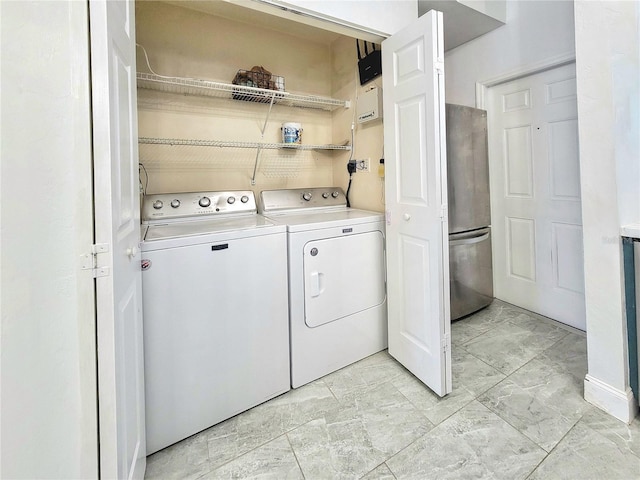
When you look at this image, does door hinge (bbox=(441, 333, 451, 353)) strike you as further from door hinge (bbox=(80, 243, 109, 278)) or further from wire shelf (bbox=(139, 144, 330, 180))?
wire shelf (bbox=(139, 144, 330, 180))

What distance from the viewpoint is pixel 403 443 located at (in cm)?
132

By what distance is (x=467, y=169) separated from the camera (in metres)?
2.38

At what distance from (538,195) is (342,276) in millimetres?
1842

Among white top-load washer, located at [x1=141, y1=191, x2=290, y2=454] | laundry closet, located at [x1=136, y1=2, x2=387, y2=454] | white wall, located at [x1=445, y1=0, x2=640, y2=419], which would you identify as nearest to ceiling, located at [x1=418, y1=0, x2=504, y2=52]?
laundry closet, located at [x1=136, y1=2, x2=387, y2=454]

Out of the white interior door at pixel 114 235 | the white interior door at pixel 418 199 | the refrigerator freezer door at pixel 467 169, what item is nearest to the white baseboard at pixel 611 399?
the white interior door at pixel 418 199

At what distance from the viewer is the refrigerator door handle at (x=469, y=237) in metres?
2.35

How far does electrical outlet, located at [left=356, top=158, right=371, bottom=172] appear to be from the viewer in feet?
7.29

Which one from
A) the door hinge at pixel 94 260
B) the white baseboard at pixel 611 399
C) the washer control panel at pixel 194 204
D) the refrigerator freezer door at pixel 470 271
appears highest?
the washer control panel at pixel 194 204

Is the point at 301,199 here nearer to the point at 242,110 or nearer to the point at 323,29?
the point at 242,110

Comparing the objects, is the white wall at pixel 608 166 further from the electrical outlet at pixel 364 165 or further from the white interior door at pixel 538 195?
the electrical outlet at pixel 364 165

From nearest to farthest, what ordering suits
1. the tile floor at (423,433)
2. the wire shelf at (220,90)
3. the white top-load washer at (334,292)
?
the tile floor at (423,433)
the white top-load washer at (334,292)
the wire shelf at (220,90)

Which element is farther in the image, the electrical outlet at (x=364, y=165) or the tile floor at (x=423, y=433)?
the electrical outlet at (x=364, y=165)

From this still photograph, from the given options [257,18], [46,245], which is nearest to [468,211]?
[257,18]

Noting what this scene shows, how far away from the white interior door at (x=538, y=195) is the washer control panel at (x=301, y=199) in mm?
1479
